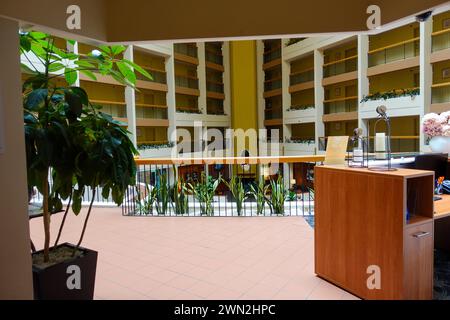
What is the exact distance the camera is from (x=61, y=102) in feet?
7.26

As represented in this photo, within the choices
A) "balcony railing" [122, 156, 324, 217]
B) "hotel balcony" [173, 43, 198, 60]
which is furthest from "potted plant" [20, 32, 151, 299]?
"hotel balcony" [173, 43, 198, 60]

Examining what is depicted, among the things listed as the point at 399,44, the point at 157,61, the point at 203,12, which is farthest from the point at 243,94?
the point at 203,12

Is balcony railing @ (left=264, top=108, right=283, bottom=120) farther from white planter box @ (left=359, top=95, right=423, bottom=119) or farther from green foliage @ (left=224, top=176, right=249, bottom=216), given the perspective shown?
green foliage @ (left=224, top=176, right=249, bottom=216)

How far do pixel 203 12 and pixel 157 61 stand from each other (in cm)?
1706

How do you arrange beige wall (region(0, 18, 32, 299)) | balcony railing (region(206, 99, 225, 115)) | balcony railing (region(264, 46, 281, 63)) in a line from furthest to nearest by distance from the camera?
balcony railing (region(206, 99, 225, 115))
balcony railing (region(264, 46, 281, 63))
beige wall (region(0, 18, 32, 299))

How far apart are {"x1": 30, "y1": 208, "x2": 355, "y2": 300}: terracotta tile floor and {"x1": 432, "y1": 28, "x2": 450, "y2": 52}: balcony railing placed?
10844 millimetres

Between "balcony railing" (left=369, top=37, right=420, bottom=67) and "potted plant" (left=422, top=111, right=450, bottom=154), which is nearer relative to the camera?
"potted plant" (left=422, top=111, right=450, bottom=154)

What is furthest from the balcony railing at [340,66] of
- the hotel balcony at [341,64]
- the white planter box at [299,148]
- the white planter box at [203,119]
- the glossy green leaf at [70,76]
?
the glossy green leaf at [70,76]

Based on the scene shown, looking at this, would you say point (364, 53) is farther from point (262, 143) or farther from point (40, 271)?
point (40, 271)

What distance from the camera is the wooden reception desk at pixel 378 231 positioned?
221 cm

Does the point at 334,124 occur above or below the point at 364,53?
below

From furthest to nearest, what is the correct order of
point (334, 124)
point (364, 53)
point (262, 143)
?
point (262, 143) → point (334, 124) → point (364, 53)

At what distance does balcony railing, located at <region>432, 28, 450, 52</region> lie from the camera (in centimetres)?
1145

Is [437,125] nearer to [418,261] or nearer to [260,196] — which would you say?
[418,261]
